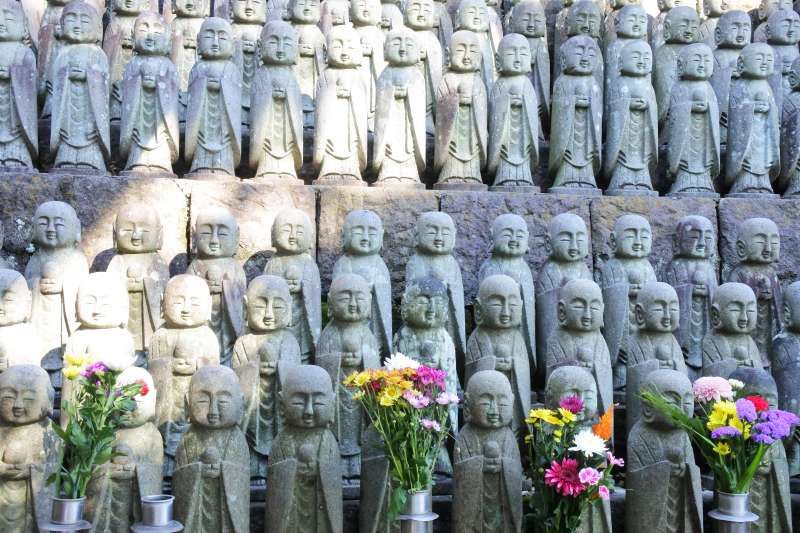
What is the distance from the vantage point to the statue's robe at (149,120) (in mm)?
9078

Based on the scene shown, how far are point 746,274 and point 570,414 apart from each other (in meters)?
3.11

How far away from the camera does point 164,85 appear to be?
30.0 feet

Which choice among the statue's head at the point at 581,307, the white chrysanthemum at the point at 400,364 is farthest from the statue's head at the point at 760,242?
the white chrysanthemum at the point at 400,364

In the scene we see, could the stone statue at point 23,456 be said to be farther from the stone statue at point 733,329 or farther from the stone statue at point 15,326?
the stone statue at point 733,329

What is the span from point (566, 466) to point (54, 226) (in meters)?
3.78

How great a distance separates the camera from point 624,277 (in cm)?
852

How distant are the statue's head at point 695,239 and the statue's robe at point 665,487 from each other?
224 cm

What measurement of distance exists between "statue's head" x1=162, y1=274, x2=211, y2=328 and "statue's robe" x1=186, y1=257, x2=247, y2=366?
59cm

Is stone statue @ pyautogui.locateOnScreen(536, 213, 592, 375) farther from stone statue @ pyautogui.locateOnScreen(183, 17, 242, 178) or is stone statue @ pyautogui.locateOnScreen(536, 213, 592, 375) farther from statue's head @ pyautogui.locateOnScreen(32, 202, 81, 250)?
statue's head @ pyautogui.locateOnScreen(32, 202, 81, 250)

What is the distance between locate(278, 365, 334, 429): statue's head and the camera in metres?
6.50

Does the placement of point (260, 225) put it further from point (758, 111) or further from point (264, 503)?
point (758, 111)

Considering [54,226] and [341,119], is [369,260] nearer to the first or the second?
[341,119]

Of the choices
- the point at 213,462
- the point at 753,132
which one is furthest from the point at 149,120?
the point at 753,132

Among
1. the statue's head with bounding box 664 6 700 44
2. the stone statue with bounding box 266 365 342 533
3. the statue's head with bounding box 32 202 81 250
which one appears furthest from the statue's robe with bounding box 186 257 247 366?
the statue's head with bounding box 664 6 700 44
